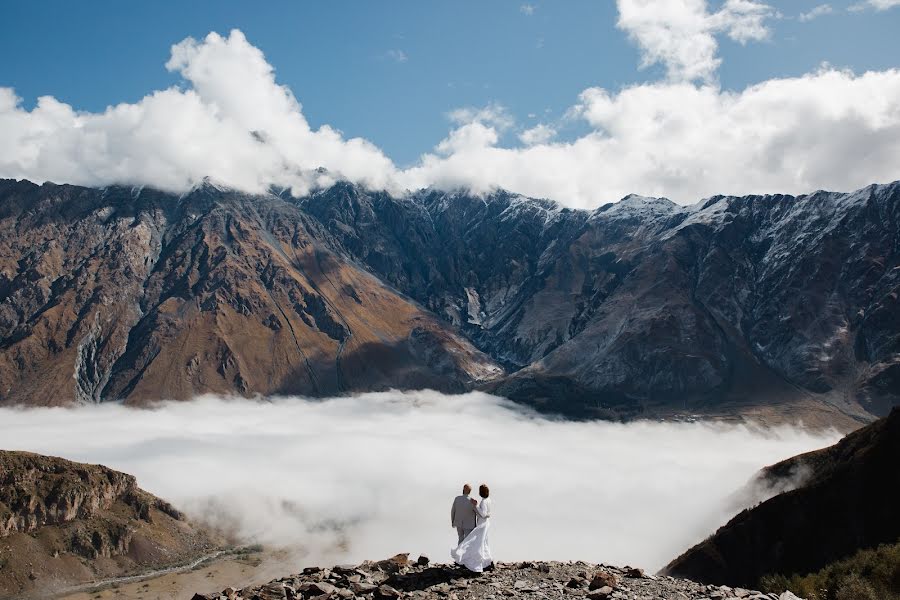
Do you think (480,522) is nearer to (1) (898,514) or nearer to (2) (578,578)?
(2) (578,578)

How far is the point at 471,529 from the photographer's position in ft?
113

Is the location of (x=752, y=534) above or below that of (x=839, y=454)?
below

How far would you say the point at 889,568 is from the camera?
4694 cm

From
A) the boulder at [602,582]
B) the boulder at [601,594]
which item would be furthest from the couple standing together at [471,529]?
the boulder at [601,594]

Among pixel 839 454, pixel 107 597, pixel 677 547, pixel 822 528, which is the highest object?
pixel 839 454

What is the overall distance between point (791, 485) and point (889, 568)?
8349 centimetres

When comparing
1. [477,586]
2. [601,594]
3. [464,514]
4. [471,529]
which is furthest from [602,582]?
[464,514]

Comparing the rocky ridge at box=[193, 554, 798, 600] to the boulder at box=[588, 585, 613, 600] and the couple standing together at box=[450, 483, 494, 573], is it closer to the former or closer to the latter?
the boulder at box=[588, 585, 613, 600]

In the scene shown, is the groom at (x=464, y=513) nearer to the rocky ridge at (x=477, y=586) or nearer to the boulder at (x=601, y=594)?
the rocky ridge at (x=477, y=586)

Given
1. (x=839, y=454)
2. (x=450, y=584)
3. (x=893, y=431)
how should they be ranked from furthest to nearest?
(x=839, y=454) < (x=893, y=431) < (x=450, y=584)

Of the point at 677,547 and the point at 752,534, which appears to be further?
the point at 677,547

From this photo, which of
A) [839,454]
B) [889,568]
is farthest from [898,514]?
[889,568]

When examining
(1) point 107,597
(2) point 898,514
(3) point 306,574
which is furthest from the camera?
(1) point 107,597

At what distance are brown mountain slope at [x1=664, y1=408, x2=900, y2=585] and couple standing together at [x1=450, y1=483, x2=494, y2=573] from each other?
221 ft
